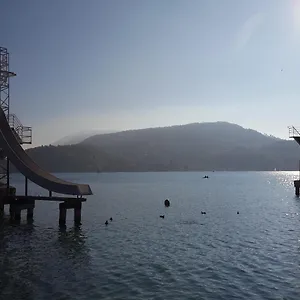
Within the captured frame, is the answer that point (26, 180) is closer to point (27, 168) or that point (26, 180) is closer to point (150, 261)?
point (27, 168)

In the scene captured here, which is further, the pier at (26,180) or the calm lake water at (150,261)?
the pier at (26,180)

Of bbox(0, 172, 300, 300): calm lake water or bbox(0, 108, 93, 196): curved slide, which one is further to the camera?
bbox(0, 108, 93, 196): curved slide

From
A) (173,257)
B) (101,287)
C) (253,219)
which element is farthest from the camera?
(253,219)

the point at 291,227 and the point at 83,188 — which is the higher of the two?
the point at 83,188

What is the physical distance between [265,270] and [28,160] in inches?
1288

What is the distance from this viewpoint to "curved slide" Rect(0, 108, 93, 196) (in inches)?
1650

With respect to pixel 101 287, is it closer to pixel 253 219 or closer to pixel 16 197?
pixel 16 197

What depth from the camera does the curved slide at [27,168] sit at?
4191 centimetres

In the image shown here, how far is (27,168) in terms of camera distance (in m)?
43.3

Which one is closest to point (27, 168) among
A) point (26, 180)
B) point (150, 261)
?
point (26, 180)

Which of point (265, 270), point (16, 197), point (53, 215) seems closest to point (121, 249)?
point (265, 270)

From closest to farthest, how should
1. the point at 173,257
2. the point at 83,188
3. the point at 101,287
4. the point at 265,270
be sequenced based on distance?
the point at 101,287 < the point at 265,270 < the point at 173,257 < the point at 83,188

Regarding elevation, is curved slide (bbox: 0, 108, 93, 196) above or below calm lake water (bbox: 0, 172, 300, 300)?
above

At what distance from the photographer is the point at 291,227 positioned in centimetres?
4347
